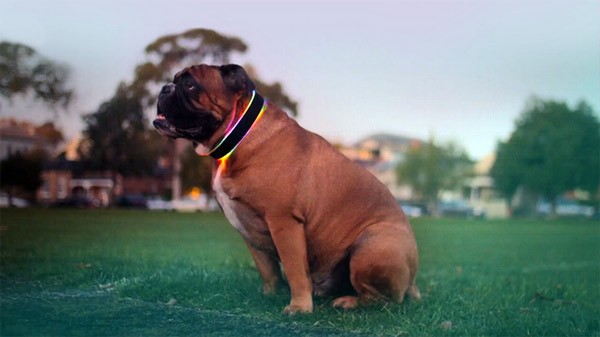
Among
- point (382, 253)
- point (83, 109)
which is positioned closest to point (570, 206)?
point (382, 253)

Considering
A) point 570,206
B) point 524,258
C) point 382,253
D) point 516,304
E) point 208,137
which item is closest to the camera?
point 208,137

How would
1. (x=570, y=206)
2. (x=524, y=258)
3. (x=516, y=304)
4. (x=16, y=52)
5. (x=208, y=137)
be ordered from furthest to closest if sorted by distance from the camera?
(x=524, y=258) < (x=570, y=206) < (x=516, y=304) < (x=16, y=52) < (x=208, y=137)

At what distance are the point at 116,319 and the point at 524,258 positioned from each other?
7.22m

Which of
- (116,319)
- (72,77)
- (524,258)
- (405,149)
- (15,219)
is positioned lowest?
(524,258)

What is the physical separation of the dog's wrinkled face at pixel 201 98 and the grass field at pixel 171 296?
844 millimetres

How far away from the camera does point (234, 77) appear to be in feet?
11.7

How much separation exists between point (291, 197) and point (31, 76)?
1530 mm

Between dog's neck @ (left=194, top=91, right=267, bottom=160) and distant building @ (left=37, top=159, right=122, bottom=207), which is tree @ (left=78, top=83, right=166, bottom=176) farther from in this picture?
dog's neck @ (left=194, top=91, right=267, bottom=160)

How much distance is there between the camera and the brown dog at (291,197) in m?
3.56

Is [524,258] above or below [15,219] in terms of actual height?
below

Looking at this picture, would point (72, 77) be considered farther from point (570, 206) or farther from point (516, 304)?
point (570, 206)

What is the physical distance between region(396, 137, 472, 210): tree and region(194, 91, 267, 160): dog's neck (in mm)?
1718

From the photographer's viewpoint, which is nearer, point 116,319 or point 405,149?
point 116,319

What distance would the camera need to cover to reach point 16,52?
383 cm
